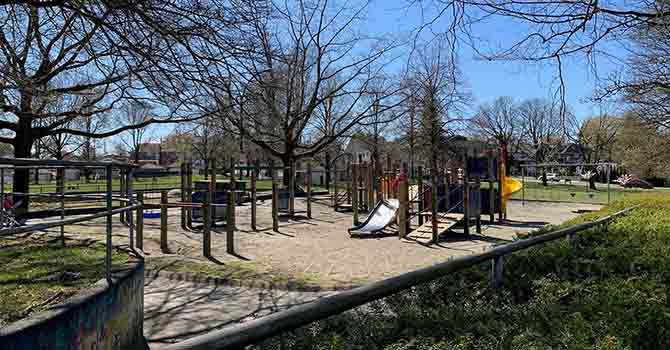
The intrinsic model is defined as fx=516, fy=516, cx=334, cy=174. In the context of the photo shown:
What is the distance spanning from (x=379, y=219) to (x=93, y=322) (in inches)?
500

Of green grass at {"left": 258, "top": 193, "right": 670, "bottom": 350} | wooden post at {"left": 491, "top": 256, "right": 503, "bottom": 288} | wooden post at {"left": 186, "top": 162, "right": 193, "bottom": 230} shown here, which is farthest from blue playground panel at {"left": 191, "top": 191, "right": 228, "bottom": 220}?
wooden post at {"left": 491, "top": 256, "right": 503, "bottom": 288}

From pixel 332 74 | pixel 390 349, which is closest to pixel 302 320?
pixel 390 349

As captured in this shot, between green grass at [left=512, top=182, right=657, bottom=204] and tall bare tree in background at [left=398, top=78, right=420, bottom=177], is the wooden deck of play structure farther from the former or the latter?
tall bare tree in background at [left=398, top=78, right=420, bottom=177]

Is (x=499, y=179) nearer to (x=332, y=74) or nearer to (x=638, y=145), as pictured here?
(x=332, y=74)

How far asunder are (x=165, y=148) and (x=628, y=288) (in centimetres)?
8315

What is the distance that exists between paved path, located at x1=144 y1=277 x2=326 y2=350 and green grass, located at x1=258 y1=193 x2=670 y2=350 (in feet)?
8.16

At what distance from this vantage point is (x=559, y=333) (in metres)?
3.30

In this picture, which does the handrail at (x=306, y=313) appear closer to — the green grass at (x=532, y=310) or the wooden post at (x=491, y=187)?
the green grass at (x=532, y=310)

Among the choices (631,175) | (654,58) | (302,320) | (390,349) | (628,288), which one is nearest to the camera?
(302,320)

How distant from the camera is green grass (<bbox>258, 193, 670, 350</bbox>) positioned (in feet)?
10.6

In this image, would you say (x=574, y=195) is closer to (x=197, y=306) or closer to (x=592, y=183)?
(x=592, y=183)

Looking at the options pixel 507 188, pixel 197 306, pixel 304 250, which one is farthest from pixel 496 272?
pixel 507 188

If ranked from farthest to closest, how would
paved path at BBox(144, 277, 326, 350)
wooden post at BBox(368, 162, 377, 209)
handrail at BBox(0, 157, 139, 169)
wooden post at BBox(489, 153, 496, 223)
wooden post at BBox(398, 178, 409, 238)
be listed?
wooden post at BBox(368, 162, 377, 209) < wooden post at BBox(489, 153, 496, 223) < wooden post at BBox(398, 178, 409, 238) < paved path at BBox(144, 277, 326, 350) < handrail at BBox(0, 157, 139, 169)

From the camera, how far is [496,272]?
4.79m
